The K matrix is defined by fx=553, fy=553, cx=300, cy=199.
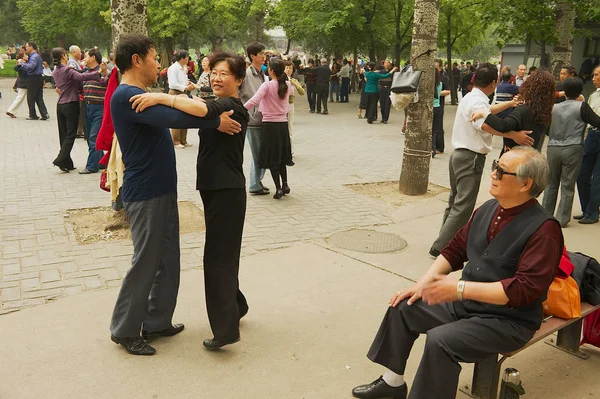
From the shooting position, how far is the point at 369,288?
498 cm

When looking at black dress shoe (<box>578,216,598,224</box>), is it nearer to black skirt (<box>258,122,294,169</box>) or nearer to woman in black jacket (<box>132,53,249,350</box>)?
black skirt (<box>258,122,294,169</box>)

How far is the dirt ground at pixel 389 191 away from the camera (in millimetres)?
8203

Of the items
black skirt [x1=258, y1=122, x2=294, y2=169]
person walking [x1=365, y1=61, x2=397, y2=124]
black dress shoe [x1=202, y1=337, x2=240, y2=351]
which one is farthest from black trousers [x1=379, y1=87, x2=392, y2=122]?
black dress shoe [x1=202, y1=337, x2=240, y2=351]

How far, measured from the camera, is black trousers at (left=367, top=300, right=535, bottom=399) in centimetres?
284

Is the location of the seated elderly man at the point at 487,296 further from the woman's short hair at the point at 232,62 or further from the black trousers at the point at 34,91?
the black trousers at the point at 34,91

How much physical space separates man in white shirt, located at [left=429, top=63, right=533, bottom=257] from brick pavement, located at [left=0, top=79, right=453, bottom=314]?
1502 mm

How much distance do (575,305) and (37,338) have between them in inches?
142

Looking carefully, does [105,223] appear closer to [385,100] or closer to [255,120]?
[255,120]

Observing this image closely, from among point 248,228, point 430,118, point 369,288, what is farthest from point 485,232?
point 430,118

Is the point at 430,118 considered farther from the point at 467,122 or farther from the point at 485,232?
the point at 485,232

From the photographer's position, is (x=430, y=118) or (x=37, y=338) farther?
(x=430, y=118)

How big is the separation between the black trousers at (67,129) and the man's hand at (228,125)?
21.1 ft

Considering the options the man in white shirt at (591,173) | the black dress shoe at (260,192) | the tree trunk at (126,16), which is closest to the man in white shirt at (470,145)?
the man in white shirt at (591,173)

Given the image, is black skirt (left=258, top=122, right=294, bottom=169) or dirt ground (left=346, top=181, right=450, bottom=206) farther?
dirt ground (left=346, top=181, right=450, bottom=206)
